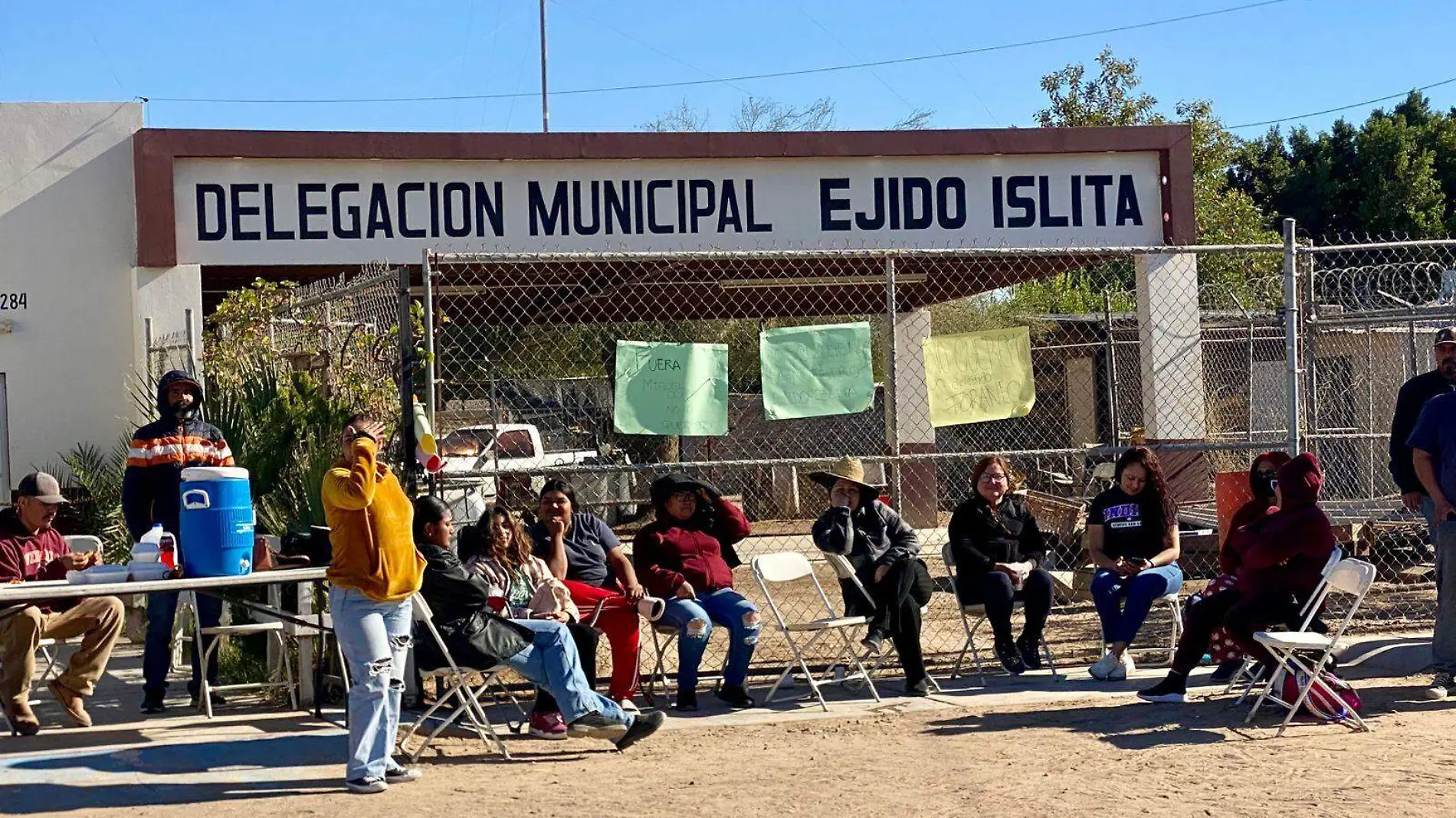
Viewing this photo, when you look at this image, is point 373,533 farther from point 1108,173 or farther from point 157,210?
point 1108,173

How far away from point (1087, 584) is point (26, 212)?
328 inches

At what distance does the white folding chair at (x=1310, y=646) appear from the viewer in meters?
7.25

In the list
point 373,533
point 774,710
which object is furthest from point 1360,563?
point 373,533

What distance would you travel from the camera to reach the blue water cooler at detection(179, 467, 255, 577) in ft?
22.1

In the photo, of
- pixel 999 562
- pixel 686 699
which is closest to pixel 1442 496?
pixel 999 562

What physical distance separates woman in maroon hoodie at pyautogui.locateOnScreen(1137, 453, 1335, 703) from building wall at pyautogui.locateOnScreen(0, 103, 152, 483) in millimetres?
7899

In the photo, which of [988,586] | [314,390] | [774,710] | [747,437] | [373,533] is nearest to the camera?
[373,533]

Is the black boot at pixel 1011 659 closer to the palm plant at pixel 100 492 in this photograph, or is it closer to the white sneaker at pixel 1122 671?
the white sneaker at pixel 1122 671

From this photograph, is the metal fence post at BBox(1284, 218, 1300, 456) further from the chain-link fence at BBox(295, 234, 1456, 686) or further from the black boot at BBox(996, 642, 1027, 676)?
the black boot at BBox(996, 642, 1027, 676)

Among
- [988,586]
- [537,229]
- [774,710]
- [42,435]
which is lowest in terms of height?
[774,710]

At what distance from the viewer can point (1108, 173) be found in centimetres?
1180

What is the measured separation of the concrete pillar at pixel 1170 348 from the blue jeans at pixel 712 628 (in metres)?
4.30

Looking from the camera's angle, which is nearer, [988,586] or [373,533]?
[373,533]

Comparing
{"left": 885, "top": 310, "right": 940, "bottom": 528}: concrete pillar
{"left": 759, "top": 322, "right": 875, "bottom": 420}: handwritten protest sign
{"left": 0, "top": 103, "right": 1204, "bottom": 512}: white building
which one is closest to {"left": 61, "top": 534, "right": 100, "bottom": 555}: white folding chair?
{"left": 0, "top": 103, "right": 1204, "bottom": 512}: white building
